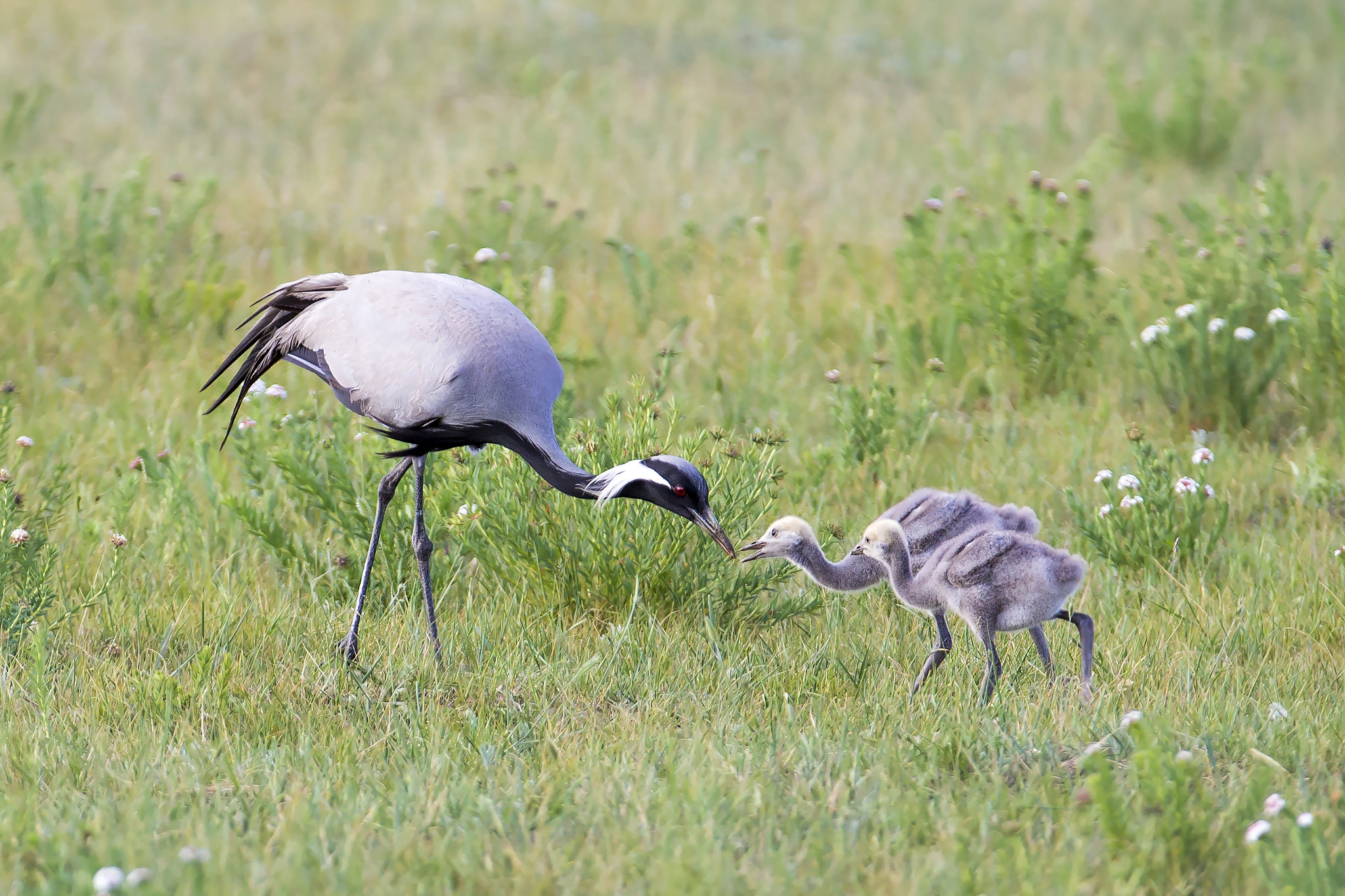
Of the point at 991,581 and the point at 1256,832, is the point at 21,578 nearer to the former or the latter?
the point at 991,581

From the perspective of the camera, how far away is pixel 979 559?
156 inches

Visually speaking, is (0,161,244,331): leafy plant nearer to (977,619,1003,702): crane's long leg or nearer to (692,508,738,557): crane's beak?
(692,508,738,557): crane's beak

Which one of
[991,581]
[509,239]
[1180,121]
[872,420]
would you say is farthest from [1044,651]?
[1180,121]

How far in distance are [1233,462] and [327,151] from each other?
22.1ft

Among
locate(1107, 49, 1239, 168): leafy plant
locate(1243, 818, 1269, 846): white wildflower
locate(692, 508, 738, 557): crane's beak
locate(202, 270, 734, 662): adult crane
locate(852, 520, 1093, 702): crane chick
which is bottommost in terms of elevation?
locate(1243, 818, 1269, 846): white wildflower

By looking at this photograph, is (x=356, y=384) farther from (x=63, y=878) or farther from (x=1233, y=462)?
(x=1233, y=462)

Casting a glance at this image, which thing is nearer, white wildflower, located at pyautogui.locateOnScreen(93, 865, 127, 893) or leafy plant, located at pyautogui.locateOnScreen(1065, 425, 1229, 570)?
white wildflower, located at pyautogui.locateOnScreen(93, 865, 127, 893)

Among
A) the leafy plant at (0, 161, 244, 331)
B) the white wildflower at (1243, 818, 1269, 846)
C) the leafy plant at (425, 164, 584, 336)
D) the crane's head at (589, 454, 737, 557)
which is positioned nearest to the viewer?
the white wildflower at (1243, 818, 1269, 846)

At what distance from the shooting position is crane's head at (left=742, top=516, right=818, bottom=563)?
4.23 metres

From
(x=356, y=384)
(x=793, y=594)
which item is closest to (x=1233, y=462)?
(x=793, y=594)

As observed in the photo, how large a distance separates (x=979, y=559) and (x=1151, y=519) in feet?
4.45

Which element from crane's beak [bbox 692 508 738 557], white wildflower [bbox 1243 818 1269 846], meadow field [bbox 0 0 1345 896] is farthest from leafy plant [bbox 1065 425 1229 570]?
white wildflower [bbox 1243 818 1269 846]

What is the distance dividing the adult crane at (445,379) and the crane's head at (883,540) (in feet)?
1.58

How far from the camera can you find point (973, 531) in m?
4.21
